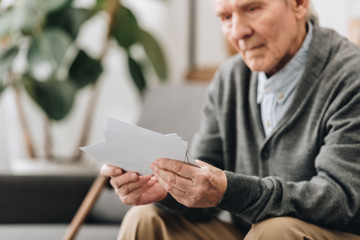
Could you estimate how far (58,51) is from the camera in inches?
90.6

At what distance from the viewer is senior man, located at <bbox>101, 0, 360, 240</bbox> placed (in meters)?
1.15

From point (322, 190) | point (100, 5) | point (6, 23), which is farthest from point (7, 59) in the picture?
point (322, 190)

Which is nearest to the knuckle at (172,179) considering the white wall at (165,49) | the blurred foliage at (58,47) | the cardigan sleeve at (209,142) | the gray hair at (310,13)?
the cardigan sleeve at (209,142)

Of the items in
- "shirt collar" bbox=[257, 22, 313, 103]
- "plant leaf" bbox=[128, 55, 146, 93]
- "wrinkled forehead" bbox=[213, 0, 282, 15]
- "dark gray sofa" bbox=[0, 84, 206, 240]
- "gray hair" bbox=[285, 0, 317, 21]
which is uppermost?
"wrinkled forehead" bbox=[213, 0, 282, 15]

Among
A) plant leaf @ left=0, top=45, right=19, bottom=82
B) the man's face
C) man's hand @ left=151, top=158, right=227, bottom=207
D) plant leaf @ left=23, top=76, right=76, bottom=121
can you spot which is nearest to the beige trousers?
man's hand @ left=151, top=158, right=227, bottom=207

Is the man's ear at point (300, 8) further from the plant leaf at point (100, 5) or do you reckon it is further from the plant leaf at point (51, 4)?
the plant leaf at point (100, 5)

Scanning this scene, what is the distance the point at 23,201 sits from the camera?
1940 millimetres

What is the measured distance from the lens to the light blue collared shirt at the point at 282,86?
139cm

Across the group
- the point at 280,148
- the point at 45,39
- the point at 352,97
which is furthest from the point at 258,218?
the point at 45,39

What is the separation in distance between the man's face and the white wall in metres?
1.56

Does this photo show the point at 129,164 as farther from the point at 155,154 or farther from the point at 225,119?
the point at 225,119

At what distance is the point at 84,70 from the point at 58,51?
0.27 m

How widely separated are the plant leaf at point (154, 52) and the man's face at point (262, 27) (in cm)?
131

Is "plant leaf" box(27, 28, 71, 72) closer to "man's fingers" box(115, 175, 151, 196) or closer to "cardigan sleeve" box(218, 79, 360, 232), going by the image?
"man's fingers" box(115, 175, 151, 196)
